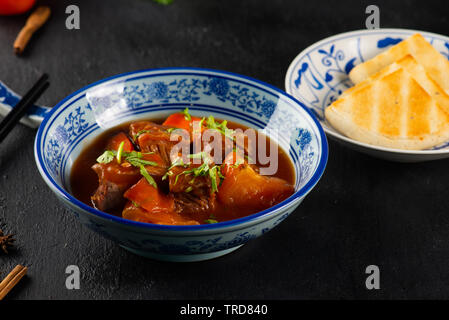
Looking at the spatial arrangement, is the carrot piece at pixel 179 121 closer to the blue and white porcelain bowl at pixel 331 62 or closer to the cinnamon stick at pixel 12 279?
the blue and white porcelain bowl at pixel 331 62

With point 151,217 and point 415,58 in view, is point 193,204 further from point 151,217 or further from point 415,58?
point 415,58

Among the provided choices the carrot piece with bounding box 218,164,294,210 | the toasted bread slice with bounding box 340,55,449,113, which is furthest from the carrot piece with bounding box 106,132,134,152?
the toasted bread slice with bounding box 340,55,449,113

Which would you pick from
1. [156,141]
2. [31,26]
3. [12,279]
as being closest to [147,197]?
[156,141]

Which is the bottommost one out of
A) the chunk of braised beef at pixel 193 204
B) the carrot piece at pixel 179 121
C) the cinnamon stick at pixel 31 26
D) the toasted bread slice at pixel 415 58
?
the chunk of braised beef at pixel 193 204

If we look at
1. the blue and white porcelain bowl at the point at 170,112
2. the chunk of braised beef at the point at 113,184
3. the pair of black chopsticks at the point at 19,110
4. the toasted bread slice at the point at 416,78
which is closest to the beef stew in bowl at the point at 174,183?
the chunk of braised beef at the point at 113,184

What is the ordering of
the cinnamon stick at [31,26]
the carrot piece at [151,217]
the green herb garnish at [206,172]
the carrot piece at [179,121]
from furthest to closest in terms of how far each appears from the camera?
1. the cinnamon stick at [31,26]
2. the carrot piece at [179,121]
3. the green herb garnish at [206,172]
4. the carrot piece at [151,217]

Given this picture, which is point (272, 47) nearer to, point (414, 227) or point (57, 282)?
point (414, 227)
